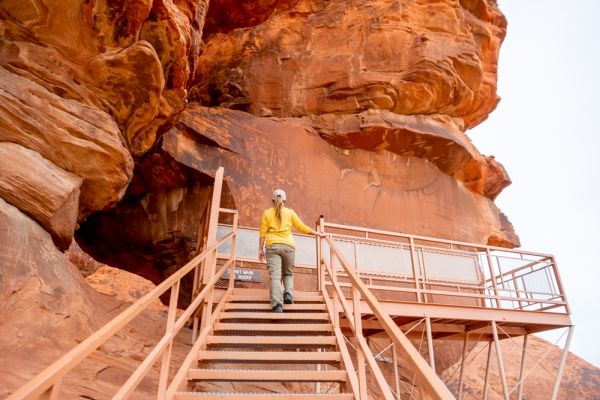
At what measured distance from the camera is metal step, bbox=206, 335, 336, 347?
4.63m

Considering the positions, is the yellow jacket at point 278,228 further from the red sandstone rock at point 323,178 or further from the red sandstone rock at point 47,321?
the red sandstone rock at point 323,178

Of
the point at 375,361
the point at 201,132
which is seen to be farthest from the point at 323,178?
the point at 375,361

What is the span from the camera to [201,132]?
39.5 ft

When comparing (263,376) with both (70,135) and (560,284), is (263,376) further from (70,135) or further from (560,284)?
(560,284)

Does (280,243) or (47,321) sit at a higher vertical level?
(280,243)

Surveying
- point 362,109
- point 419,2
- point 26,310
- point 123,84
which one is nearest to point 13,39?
point 123,84

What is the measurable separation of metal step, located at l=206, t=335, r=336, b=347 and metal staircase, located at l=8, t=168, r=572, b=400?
1cm

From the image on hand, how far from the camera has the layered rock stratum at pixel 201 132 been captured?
230 inches

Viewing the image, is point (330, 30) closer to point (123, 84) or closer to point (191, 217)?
point (191, 217)

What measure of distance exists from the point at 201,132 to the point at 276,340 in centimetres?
839

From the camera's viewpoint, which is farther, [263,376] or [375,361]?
[263,376]

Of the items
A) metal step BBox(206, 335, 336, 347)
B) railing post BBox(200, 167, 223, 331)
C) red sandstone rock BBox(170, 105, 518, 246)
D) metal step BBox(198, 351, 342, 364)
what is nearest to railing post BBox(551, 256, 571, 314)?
red sandstone rock BBox(170, 105, 518, 246)

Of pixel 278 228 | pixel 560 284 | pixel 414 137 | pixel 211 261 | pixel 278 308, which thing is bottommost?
pixel 278 308

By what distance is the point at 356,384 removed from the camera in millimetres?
3771
